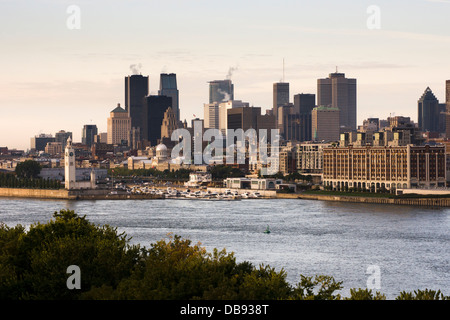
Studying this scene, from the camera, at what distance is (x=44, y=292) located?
2120 cm

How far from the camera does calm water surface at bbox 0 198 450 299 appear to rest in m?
33.9

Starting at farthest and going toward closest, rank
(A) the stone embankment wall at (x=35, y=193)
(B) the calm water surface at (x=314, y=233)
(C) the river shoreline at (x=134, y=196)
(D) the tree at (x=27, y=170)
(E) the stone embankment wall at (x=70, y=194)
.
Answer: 1. (D) the tree at (x=27, y=170)
2. (A) the stone embankment wall at (x=35, y=193)
3. (E) the stone embankment wall at (x=70, y=194)
4. (C) the river shoreline at (x=134, y=196)
5. (B) the calm water surface at (x=314, y=233)

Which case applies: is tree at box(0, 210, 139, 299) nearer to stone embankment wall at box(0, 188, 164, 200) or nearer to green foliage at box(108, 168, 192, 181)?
stone embankment wall at box(0, 188, 164, 200)

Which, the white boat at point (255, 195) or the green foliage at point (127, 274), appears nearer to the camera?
the green foliage at point (127, 274)

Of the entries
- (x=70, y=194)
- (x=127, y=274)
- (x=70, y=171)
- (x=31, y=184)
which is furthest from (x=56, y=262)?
(x=31, y=184)

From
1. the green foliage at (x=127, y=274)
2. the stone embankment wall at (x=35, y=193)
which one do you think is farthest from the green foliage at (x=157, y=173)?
the green foliage at (x=127, y=274)

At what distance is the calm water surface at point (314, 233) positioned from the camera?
3391cm

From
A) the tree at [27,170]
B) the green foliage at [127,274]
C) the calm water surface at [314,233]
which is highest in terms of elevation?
the tree at [27,170]

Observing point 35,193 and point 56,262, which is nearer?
point 56,262

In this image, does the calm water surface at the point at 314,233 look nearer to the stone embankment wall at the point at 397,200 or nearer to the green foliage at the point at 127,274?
the stone embankment wall at the point at 397,200

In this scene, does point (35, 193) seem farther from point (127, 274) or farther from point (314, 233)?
point (127, 274)

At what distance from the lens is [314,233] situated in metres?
48.9

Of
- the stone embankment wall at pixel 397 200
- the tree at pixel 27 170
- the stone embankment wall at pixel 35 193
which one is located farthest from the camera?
the tree at pixel 27 170
